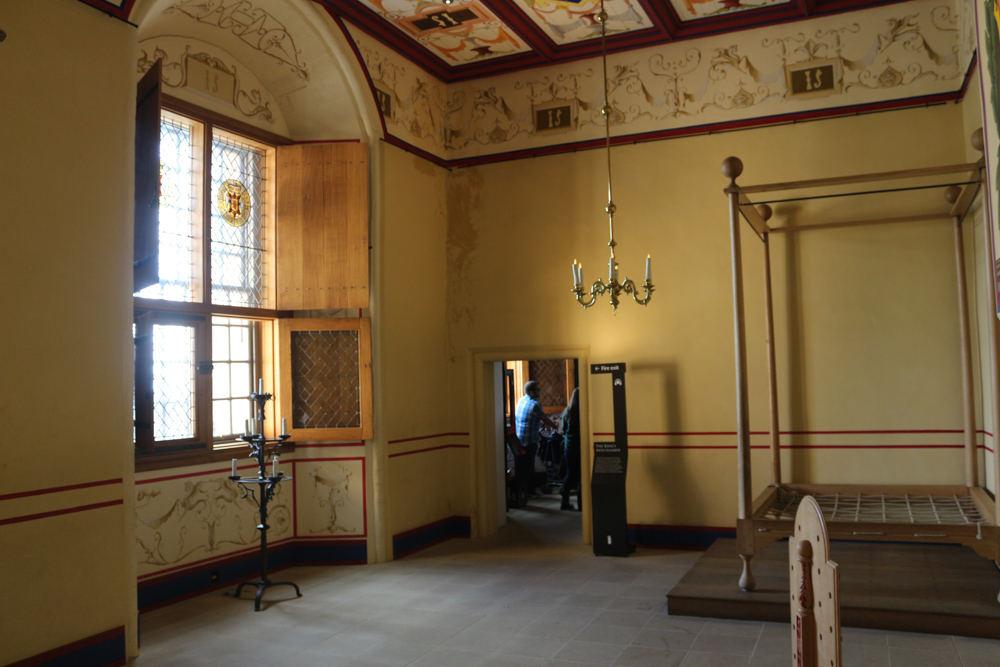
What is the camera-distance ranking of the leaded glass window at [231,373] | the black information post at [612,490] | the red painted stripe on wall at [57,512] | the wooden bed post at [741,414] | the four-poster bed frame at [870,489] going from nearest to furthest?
1. the red painted stripe on wall at [57,512]
2. the four-poster bed frame at [870,489]
3. the wooden bed post at [741,414]
4. the leaded glass window at [231,373]
5. the black information post at [612,490]

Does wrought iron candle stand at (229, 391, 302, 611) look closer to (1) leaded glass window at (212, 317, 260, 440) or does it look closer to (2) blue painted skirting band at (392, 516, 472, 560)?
(1) leaded glass window at (212, 317, 260, 440)

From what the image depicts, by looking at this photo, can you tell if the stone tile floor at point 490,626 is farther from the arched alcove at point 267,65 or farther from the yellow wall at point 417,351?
the arched alcove at point 267,65

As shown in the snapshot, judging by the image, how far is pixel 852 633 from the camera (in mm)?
4582

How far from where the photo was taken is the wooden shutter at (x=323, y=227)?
6.94m

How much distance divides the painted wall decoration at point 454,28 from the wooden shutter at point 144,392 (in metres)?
3.49

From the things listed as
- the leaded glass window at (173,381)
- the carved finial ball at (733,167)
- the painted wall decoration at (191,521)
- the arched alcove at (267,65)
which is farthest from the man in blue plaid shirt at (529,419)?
the carved finial ball at (733,167)

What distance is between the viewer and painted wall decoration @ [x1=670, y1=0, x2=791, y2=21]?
6.80m

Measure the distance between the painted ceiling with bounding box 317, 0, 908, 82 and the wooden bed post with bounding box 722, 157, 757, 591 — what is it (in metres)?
2.32

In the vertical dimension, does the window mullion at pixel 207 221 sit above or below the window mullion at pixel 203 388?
above

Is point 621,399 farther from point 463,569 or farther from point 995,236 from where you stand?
point 995,236

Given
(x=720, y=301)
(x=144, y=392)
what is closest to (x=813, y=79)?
(x=720, y=301)

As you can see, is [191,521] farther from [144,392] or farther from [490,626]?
[490,626]

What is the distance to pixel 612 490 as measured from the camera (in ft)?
22.7

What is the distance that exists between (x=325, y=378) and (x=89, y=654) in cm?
308
